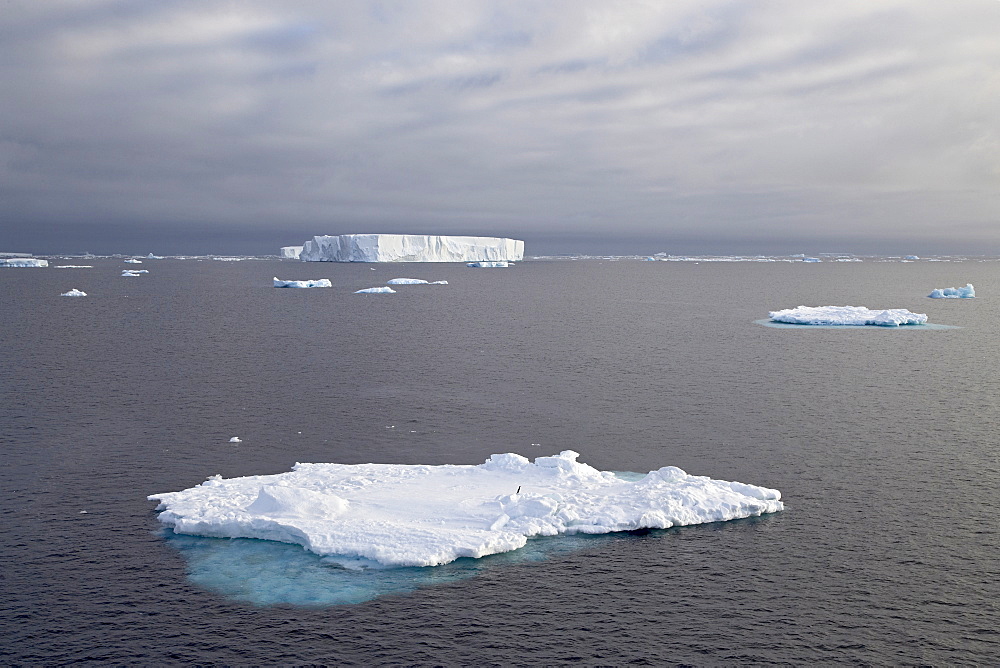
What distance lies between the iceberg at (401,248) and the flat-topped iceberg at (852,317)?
114 metres

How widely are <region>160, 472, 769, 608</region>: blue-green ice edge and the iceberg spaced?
148204mm

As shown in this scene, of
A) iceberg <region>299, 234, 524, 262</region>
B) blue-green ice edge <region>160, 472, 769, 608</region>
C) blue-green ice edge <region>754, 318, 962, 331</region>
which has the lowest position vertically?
blue-green ice edge <region>160, 472, 769, 608</region>

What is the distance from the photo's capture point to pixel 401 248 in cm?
17288

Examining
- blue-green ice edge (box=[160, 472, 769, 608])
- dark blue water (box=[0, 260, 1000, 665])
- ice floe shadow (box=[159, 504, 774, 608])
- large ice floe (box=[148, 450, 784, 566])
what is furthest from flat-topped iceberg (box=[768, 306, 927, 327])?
blue-green ice edge (box=[160, 472, 769, 608])

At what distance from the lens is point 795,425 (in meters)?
30.1

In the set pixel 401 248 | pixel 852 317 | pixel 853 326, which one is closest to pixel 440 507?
pixel 852 317

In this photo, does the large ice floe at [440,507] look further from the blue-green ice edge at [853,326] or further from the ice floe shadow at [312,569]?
the blue-green ice edge at [853,326]

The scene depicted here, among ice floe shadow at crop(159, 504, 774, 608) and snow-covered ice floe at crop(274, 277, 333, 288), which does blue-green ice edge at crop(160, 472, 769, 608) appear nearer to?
ice floe shadow at crop(159, 504, 774, 608)

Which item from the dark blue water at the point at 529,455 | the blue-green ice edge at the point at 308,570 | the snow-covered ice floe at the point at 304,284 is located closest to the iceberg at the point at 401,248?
the snow-covered ice floe at the point at 304,284

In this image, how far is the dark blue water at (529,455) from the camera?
14.3m

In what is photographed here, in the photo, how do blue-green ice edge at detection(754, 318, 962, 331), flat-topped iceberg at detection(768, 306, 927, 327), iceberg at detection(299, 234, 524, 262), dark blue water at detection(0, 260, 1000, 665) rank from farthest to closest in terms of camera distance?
1. iceberg at detection(299, 234, 524, 262)
2. blue-green ice edge at detection(754, 318, 962, 331)
3. flat-topped iceberg at detection(768, 306, 927, 327)
4. dark blue water at detection(0, 260, 1000, 665)

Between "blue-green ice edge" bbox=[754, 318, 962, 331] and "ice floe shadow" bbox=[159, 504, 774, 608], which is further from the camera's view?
"blue-green ice edge" bbox=[754, 318, 962, 331]

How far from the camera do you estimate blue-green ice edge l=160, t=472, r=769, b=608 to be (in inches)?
627

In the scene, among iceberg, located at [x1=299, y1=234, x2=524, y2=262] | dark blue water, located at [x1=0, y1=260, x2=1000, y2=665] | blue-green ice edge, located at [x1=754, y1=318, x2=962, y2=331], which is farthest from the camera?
iceberg, located at [x1=299, y1=234, x2=524, y2=262]
